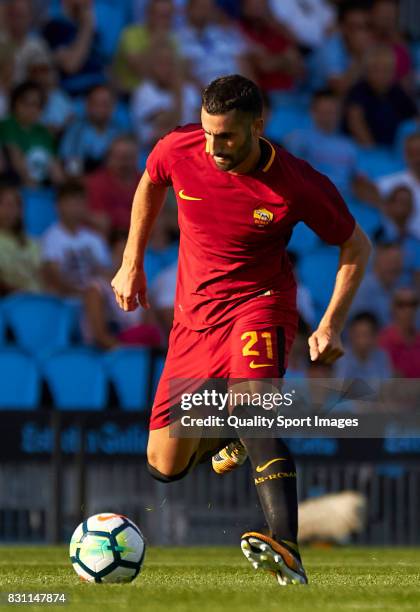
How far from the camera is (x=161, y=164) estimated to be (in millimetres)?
6672

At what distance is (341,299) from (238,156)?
2.57 feet

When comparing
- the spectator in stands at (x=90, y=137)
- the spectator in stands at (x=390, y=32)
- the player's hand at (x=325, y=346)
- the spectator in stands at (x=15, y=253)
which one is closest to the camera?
the player's hand at (x=325, y=346)

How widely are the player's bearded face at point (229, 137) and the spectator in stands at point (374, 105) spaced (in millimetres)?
10205

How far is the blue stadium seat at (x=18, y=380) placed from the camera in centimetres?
1140

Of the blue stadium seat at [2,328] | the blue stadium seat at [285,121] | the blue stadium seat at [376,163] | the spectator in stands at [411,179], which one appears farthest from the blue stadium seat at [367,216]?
the blue stadium seat at [2,328]

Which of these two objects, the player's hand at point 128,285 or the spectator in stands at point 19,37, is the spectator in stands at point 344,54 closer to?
the spectator in stands at point 19,37

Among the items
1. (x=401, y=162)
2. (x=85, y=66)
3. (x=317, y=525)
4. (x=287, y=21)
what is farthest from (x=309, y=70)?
(x=317, y=525)

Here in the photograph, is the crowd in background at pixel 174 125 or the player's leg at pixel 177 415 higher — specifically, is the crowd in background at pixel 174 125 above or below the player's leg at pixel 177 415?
above

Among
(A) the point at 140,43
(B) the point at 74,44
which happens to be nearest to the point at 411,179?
(A) the point at 140,43

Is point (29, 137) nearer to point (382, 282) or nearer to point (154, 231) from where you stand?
point (154, 231)

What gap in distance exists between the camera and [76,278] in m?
12.8

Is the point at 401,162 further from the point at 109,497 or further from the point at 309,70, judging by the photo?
the point at 109,497

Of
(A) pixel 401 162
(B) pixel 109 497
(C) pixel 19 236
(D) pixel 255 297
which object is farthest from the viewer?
(A) pixel 401 162

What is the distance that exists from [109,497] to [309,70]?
7767 millimetres
